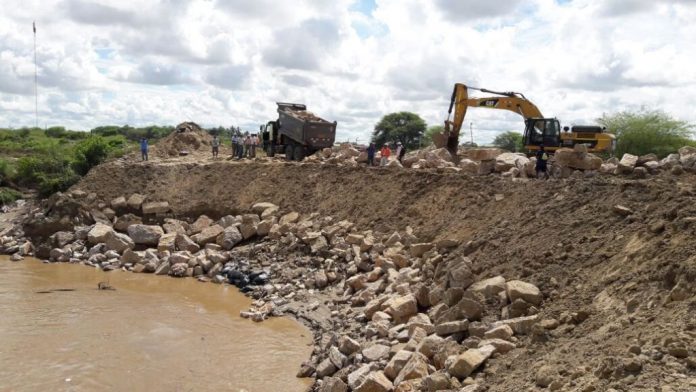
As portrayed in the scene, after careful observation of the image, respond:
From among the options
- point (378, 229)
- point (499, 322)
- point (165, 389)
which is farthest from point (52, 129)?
point (499, 322)

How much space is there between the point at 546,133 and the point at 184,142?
58.3ft

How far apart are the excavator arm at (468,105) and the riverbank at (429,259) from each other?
3.89 meters

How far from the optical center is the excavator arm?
60.6ft

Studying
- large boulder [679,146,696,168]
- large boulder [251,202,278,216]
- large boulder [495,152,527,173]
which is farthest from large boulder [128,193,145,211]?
large boulder [679,146,696,168]

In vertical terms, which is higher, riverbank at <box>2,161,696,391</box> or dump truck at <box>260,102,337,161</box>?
dump truck at <box>260,102,337,161</box>

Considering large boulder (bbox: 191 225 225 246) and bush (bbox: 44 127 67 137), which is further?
bush (bbox: 44 127 67 137)

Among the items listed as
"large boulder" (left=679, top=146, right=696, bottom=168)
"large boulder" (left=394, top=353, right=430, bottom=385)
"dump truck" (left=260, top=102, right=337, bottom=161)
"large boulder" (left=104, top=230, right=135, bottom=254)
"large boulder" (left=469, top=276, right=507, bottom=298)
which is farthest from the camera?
"dump truck" (left=260, top=102, right=337, bottom=161)

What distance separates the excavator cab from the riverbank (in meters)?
3.71

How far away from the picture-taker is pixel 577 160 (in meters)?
14.0

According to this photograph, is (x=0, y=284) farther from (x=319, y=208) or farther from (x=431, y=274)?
(x=431, y=274)

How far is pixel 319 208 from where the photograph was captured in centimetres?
1709

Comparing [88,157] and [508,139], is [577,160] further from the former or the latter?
[508,139]

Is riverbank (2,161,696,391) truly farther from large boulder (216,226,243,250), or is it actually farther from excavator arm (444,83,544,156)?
excavator arm (444,83,544,156)

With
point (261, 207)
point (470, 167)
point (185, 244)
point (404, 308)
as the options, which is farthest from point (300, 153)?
point (404, 308)
